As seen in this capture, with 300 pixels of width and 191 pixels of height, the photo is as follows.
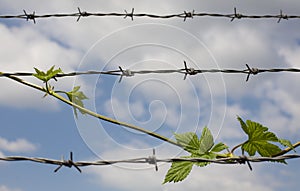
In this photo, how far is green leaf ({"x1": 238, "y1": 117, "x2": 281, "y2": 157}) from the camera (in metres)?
1.24

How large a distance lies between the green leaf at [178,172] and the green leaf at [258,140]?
6.9 inches

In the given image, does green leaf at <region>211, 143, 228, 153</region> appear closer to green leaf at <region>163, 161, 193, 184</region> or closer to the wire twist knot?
green leaf at <region>163, 161, 193, 184</region>

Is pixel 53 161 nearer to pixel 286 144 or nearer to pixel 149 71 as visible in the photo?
pixel 149 71

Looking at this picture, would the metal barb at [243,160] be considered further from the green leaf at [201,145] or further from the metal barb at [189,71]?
the metal barb at [189,71]

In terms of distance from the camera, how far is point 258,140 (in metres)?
1.25

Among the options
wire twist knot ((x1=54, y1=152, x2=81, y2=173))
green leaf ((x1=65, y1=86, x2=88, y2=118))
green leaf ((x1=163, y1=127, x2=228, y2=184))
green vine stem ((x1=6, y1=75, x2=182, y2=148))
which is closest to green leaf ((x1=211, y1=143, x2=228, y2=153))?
green leaf ((x1=163, y1=127, x2=228, y2=184))

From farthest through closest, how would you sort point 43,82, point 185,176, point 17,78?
1. point 17,78
2. point 43,82
3. point 185,176

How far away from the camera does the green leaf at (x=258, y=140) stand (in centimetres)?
124

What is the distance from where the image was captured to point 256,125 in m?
1.24

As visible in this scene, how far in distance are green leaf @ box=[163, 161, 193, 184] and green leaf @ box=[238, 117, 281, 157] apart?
175mm

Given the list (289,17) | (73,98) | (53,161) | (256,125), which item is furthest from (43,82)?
(289,17)

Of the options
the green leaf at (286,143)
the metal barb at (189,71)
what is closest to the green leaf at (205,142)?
the green leaf at (286,143)

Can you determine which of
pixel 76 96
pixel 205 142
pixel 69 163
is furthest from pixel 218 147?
pixel 76 96

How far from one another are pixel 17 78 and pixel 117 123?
48 cm
